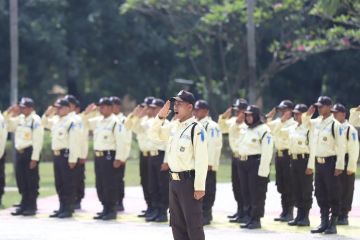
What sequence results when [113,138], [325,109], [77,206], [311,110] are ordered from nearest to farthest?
1. [325,109]
2. [311,110]
3. [113,138]
4. [77,206]

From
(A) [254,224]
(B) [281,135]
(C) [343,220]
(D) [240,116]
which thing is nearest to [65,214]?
(D) [240,116]

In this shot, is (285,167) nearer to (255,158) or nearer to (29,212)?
(255,158)

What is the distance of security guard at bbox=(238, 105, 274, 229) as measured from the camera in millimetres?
16219

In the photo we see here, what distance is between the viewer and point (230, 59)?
140 ft

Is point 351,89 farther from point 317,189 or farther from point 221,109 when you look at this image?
point 317,189

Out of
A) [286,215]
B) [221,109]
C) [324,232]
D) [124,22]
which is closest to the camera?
[324,232]

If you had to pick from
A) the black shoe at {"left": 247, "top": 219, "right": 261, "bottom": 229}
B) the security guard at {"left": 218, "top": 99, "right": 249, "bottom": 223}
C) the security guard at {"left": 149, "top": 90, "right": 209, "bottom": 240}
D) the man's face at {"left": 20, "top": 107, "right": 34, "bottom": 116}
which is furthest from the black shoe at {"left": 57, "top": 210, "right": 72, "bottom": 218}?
the security guard at {"left": 149, "top": 90, "right": 209, "bottom": 240}

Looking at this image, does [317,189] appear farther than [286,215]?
No

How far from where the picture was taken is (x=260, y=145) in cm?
1641

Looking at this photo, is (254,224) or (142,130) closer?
(254,224)

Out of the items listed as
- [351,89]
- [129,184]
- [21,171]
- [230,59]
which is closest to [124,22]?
[230,59]

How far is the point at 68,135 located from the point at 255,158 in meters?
3.67

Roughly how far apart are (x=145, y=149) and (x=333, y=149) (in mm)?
4183

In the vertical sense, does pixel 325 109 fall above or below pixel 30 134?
above
